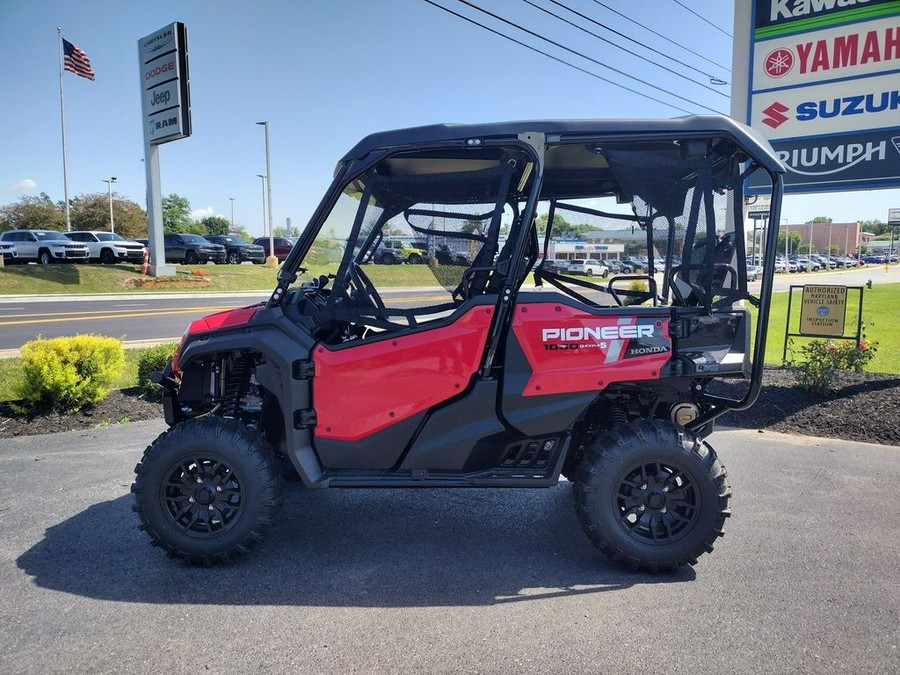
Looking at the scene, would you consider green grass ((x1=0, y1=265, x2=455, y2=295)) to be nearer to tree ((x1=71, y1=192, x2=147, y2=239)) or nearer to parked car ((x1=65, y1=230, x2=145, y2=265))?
parked car ((x1=65, y1=230, x2=145, y2=265))

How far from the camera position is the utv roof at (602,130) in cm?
331

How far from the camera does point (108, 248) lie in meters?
29.3

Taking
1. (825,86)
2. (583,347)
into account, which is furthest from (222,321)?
(825,86)

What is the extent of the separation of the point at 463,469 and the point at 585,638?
3.62ft

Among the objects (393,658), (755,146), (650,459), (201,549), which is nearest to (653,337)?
(650,459)

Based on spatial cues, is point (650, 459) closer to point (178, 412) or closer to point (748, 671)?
point (748, 671)

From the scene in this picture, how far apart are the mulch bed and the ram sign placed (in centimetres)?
286

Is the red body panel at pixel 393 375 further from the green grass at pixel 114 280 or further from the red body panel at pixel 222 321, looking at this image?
the green grass at pixel 114 280

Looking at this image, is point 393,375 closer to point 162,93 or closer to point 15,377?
point 15,377

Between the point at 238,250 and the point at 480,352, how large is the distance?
33.8 m

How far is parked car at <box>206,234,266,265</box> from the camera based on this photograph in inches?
1361

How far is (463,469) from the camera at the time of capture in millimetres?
3566

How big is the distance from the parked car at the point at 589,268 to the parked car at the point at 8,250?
31700 mm

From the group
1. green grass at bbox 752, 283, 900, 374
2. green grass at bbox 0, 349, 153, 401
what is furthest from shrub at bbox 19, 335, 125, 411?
green grass at bbox 752, 283, 900, 374
